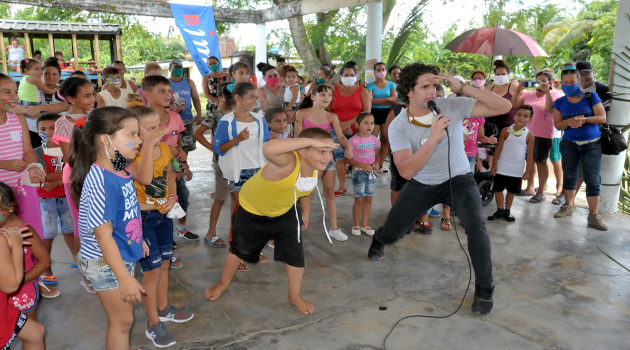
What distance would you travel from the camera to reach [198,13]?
10727mm

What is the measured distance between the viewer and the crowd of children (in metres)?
2.43

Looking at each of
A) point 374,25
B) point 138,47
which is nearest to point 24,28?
point 374,25

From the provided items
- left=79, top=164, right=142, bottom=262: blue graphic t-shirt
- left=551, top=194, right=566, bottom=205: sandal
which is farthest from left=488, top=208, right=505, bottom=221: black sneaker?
left=79, top=164, right=142, bottom=262: blue graphic t-shirt

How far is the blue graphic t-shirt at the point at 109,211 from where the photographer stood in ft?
7.82

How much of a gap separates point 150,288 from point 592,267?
389 cm

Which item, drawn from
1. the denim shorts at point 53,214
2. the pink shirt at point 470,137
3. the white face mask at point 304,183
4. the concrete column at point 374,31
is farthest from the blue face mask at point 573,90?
the denim shorts at point 53,214

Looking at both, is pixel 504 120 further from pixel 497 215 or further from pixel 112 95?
pixel 112 95

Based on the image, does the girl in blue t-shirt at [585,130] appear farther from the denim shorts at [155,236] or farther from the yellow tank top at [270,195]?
the denim shorts at [155,236]

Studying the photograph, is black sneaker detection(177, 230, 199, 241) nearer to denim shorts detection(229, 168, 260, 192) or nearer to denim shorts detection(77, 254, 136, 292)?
denim shorts detection(229, 168, 260, 192)

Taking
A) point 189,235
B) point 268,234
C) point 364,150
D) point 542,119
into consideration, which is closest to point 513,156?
point 542,119

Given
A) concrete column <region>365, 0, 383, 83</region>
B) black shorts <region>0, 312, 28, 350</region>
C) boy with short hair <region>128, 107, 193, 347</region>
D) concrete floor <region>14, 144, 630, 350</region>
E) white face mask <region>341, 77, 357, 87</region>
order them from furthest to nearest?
concrete column <region>365, 0, 383, 83</region> < white face mask <region>341, 77, 357, 87</region> < concrete floor <region>14, 144, 630, 350</region> < boy with short hair <region>128, 107, 193, 347</region> < black shorts <region>0, 312, 28, 350</region>

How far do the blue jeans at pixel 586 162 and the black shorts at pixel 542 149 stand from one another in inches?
36.0

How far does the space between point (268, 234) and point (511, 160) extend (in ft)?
11.7

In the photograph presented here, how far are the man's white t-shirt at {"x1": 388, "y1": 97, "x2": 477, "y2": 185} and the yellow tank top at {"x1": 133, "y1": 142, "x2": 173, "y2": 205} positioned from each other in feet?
5.74
